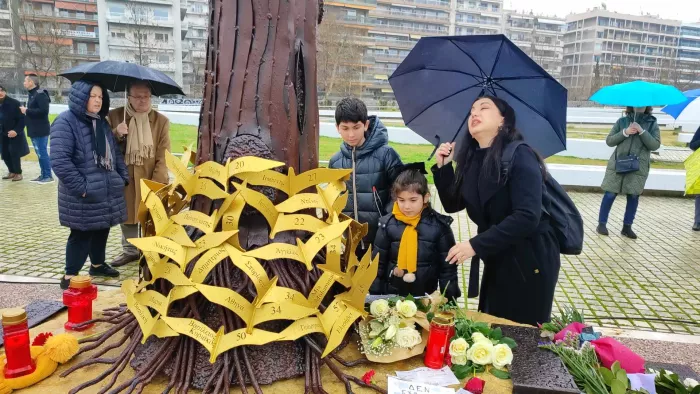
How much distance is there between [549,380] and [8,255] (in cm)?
548

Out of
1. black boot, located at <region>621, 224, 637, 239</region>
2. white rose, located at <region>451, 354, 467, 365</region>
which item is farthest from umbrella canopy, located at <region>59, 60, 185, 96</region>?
black boot, located at <region>621, 224, 637, 239</region>

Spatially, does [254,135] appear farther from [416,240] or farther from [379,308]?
[416,240]

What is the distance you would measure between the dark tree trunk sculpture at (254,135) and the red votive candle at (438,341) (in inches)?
11.0

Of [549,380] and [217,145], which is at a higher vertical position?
[217,145]

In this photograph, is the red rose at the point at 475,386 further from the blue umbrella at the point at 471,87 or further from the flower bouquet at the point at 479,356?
the blue umbrella at the point at 471,87

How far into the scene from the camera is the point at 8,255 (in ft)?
16.9

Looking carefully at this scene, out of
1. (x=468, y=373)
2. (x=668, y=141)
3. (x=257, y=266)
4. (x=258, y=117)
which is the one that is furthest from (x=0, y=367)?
(x=668, y=141)

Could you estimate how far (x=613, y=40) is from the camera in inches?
2911

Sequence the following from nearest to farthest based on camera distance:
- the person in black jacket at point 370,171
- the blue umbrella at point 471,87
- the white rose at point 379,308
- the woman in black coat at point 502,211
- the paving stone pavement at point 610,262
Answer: the white rose at point 379,308
the woman in black coat at point 502,211
the blue umbrella at point 471,87
the person in black jacket at point 370,171
the paving stone pavement at point 610,262

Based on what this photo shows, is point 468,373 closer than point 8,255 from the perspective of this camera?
Yes

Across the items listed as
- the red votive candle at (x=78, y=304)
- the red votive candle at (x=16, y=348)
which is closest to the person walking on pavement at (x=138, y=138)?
the red votive candle at (x=78, y=304)

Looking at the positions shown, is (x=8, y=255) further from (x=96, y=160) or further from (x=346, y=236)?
(x=346, y=236)

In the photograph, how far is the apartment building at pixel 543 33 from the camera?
7375 centimetres

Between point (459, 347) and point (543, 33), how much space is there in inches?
3406
